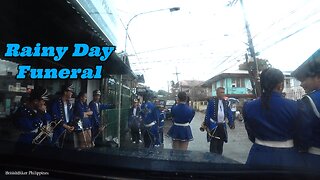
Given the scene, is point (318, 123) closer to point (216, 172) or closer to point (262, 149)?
point (262, 149)

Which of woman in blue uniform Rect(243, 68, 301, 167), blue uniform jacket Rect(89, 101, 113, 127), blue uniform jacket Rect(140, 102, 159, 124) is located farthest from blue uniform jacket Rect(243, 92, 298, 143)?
blue uniform jacket Rect(140, 102, 159, 124)

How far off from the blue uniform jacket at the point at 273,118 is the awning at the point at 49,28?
103 cm

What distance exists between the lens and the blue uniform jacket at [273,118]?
1.93 metres

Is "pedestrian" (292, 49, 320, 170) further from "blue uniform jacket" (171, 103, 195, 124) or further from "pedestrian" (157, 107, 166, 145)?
"pedestrian" (157, 107, 166, 145)

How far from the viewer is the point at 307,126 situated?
1758 mm

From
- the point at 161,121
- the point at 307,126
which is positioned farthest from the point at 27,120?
the point at 161,121

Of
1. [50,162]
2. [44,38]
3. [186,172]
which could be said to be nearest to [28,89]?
[44,38]

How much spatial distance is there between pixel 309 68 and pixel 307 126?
40cm

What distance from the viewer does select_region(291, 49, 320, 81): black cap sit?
1.38 m

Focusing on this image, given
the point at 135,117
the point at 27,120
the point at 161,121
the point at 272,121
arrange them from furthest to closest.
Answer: the point at 135,117
the point at 161,121
the point at 27,120
the point at 272,121

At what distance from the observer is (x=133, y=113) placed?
26.8ft

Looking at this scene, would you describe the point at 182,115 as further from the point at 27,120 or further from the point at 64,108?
the point at 27,120

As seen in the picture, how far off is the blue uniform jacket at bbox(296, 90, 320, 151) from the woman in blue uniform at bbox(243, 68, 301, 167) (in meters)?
0.07

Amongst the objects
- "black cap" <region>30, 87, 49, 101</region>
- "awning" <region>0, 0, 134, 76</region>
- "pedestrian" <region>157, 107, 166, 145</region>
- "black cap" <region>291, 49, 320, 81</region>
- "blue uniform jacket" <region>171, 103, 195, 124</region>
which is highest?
"awning" <region>0, 0, 134, 76</region>
